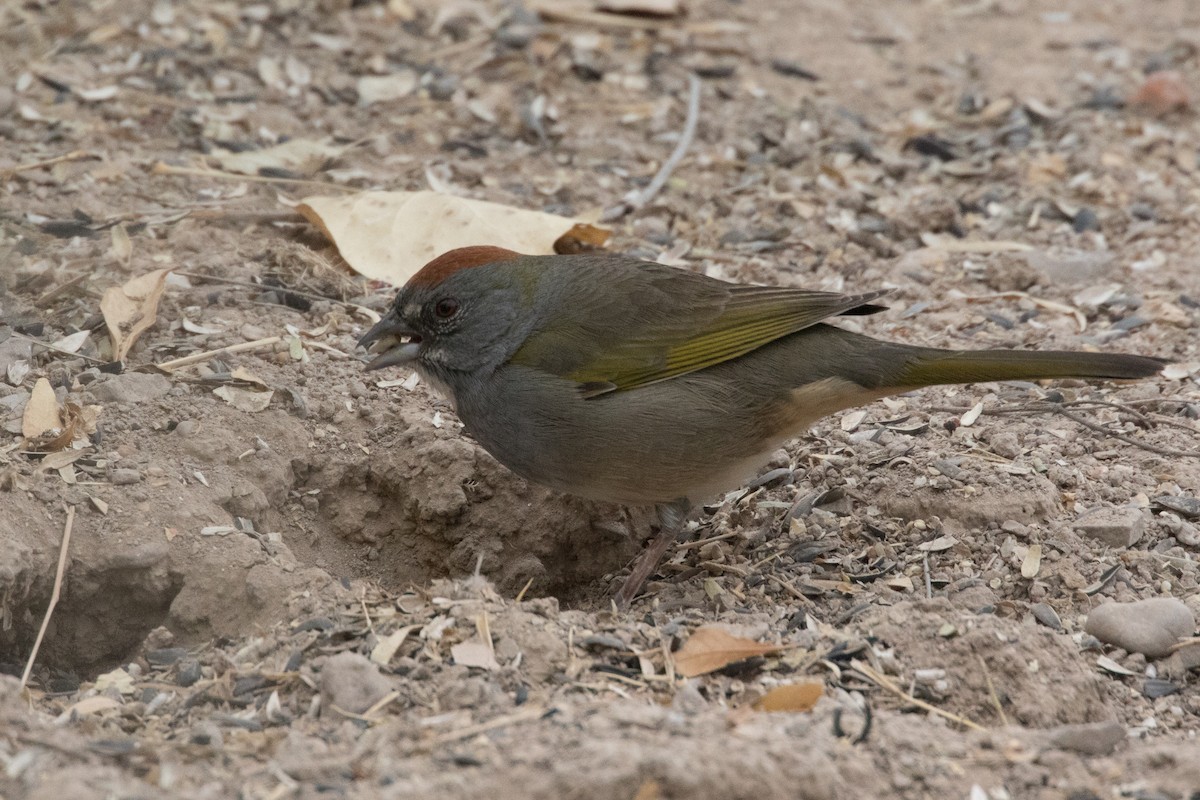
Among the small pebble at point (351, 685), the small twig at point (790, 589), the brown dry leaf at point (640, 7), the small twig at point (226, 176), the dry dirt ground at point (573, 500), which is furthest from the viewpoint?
the brown dry leaf at point (640, 7)

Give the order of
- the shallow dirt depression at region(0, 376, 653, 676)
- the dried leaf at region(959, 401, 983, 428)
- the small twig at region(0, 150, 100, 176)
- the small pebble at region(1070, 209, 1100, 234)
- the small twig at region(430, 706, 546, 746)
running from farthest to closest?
the small pebble at region(1070, 209, 1100, 234) → the small twig at region(0, 150, 100, 176) → the dried leaf at region(959, 401, 983, 428) → the shallow dirt depression at region(0, 376, 653, 676) → the small twig at region(430, 706, 546, 746)

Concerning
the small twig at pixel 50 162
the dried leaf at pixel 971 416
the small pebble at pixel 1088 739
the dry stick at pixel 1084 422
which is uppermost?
the small twig at pixel 50 162

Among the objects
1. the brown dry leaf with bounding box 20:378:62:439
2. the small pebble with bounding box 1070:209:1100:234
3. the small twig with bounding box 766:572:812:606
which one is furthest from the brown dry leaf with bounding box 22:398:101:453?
the small pebble with bounding box 1070:209:1100:234

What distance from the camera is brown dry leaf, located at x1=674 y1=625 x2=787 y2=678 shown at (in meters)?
3.70

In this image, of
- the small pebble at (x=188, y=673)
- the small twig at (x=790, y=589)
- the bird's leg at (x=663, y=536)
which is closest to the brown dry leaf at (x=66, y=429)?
the small pebble at (x=188, y=673)

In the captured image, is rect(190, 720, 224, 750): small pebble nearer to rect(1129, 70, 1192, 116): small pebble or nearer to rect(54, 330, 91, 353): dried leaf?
rect(54, 330, 91, 353): dried leaf

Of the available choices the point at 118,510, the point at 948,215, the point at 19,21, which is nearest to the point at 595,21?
the point at 948,215

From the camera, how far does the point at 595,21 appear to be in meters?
8.11

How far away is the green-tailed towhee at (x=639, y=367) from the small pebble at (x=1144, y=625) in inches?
31.7

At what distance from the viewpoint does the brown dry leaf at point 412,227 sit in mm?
5766

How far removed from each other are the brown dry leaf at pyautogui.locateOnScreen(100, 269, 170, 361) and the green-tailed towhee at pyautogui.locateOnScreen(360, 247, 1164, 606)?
0.99 m

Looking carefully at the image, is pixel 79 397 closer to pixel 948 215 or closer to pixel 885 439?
pixel 885 439

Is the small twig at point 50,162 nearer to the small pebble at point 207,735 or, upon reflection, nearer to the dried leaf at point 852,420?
the small pebble at point 207,735

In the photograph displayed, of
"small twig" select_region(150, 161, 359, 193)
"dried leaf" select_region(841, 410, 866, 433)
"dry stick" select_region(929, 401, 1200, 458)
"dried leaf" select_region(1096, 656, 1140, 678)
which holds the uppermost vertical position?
"small twig" select_region(150, 161, 359, 193)
